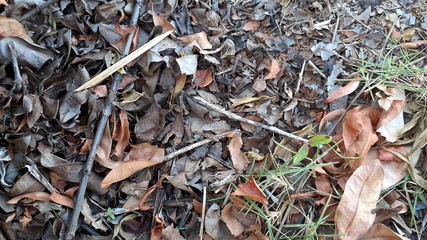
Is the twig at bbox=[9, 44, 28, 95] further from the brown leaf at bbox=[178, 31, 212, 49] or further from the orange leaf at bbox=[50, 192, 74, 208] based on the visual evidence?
the brown leaf at bbox=[178, 31, 212, 49]

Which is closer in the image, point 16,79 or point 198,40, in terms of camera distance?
point 16,79

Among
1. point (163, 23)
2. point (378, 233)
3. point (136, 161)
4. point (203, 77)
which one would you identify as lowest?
point (378, 233)

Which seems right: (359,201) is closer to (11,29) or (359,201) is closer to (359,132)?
(359,132)

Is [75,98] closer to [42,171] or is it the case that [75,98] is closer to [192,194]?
[42,171]

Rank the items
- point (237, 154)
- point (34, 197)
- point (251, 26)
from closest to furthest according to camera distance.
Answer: point (34, 197)
point (237, 154)
point (251, 26)

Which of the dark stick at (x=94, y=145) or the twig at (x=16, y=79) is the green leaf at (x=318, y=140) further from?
the twig at (x=16, y=79)

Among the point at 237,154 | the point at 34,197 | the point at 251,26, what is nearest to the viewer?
the point at 34,197

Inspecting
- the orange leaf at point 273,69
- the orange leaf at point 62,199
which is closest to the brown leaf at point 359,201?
the orange leaf at point 273,69

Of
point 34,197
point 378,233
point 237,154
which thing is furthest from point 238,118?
point 34,197
